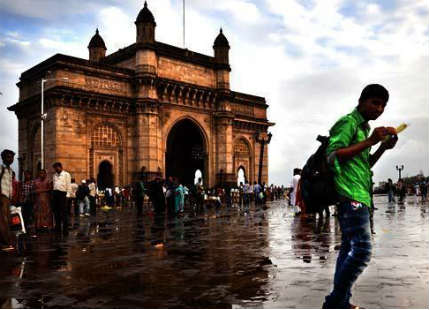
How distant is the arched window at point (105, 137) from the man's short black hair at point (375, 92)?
31.5 m

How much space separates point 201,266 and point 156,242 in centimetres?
363

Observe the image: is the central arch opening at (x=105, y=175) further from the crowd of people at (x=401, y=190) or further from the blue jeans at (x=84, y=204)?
the crowd of people at (x=401, y=190)

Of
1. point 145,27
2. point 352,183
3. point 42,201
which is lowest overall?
point 42,201

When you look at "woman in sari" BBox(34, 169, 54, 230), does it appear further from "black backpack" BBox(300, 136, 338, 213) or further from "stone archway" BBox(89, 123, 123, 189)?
"stone archway" BBox(89, 123, 123, 189)

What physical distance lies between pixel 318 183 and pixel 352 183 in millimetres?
271

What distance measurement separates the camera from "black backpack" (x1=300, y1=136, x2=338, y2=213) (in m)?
4.18

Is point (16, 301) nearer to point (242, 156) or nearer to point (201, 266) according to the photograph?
point (201, 266)

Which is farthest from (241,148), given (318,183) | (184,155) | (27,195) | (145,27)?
(318,183)

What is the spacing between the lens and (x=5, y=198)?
917cm

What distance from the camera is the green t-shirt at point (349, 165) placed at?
4109 millimetres

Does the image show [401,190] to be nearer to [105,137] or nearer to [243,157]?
[243,157]

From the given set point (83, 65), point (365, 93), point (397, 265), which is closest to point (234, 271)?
point (397, 265)

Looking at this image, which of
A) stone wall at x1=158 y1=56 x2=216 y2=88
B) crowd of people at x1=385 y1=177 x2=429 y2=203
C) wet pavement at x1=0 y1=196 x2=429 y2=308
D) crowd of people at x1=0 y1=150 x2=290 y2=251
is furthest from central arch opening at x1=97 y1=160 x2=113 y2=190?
wet pavement at x1=0 y1=196 x2=429 y2=308

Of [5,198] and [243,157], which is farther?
[243,157]
